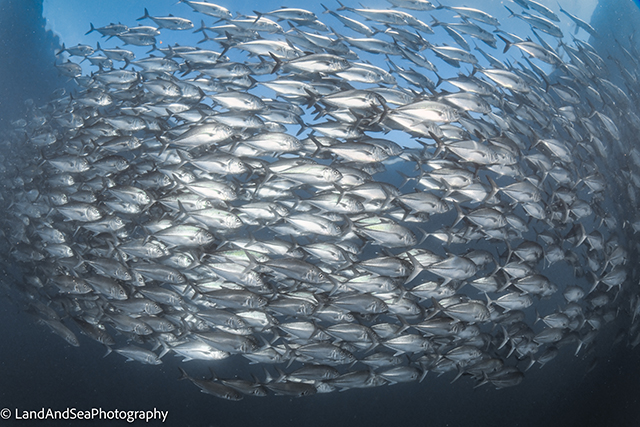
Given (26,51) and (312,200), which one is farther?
(26,51)

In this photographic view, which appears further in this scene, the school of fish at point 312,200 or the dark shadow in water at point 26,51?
the dark shadow in water at point 26,51

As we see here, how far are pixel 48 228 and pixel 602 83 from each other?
9.03 metres

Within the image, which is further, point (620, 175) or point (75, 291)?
point (620, 175)

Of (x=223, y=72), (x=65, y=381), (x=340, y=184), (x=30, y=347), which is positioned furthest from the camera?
(x=30, y=347)

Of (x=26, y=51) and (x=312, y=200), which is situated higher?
(x=312, y=200)

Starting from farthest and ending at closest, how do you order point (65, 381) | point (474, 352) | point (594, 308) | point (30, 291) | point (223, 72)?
point (65, 381) → point (30, 291) → point (594, 308) → point (474, 352) → point (223, 72)

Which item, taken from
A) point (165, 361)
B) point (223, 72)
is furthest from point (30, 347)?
point (223, 72)

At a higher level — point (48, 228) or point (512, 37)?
point (512, 37)

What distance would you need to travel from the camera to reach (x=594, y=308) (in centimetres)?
560

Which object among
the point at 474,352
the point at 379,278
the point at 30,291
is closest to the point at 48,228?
the point at 30,291

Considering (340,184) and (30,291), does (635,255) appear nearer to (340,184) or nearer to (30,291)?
(340,184)

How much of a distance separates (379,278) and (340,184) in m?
1.14

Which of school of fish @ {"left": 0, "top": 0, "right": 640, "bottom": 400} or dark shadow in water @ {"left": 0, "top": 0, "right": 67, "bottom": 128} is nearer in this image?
school of fish @ {"left": 0, "top": 0, "right": 640, "bottom": 400}

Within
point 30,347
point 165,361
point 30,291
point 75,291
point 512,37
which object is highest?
point 512,37
